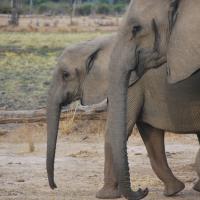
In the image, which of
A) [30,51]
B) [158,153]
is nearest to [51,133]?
[158,153]

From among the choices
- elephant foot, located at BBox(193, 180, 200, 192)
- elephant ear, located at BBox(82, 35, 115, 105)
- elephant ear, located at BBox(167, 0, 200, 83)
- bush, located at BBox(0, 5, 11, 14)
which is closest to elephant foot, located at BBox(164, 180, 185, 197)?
elephant foot, located at BBox(193, 180, 200, 192)

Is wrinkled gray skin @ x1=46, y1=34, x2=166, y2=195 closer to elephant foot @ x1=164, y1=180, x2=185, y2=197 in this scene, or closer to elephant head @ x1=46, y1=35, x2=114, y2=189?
elephant head @ x1=46, y1=35, x2=114, y2=189

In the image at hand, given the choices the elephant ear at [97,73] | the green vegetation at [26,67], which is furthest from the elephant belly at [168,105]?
the green vegetation at [26,67]

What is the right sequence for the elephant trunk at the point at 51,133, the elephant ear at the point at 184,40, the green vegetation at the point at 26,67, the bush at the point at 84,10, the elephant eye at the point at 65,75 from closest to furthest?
the elephant ear at the point at 184,40 < the elephant trunk at the point at 51,133 < the elephant eye at the point at 65,75 < the green vegetation at the point at 26,67 < the bush at the point at 84,10

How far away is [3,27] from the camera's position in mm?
51312

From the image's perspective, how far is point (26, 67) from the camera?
26234 mm

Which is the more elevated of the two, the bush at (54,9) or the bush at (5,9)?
the bush at (5,9)

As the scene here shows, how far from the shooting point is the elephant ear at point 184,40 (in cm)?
698

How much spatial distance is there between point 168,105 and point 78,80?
37.4 inches

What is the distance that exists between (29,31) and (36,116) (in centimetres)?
3534

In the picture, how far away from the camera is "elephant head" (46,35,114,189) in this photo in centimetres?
932

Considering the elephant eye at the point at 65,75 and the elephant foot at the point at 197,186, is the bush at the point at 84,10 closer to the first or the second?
the elephant eye at the point at 65,75

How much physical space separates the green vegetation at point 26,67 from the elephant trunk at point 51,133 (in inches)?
299

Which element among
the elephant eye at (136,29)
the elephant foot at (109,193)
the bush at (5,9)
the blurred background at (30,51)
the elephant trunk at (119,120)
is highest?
the elephant eye at (136,29)
